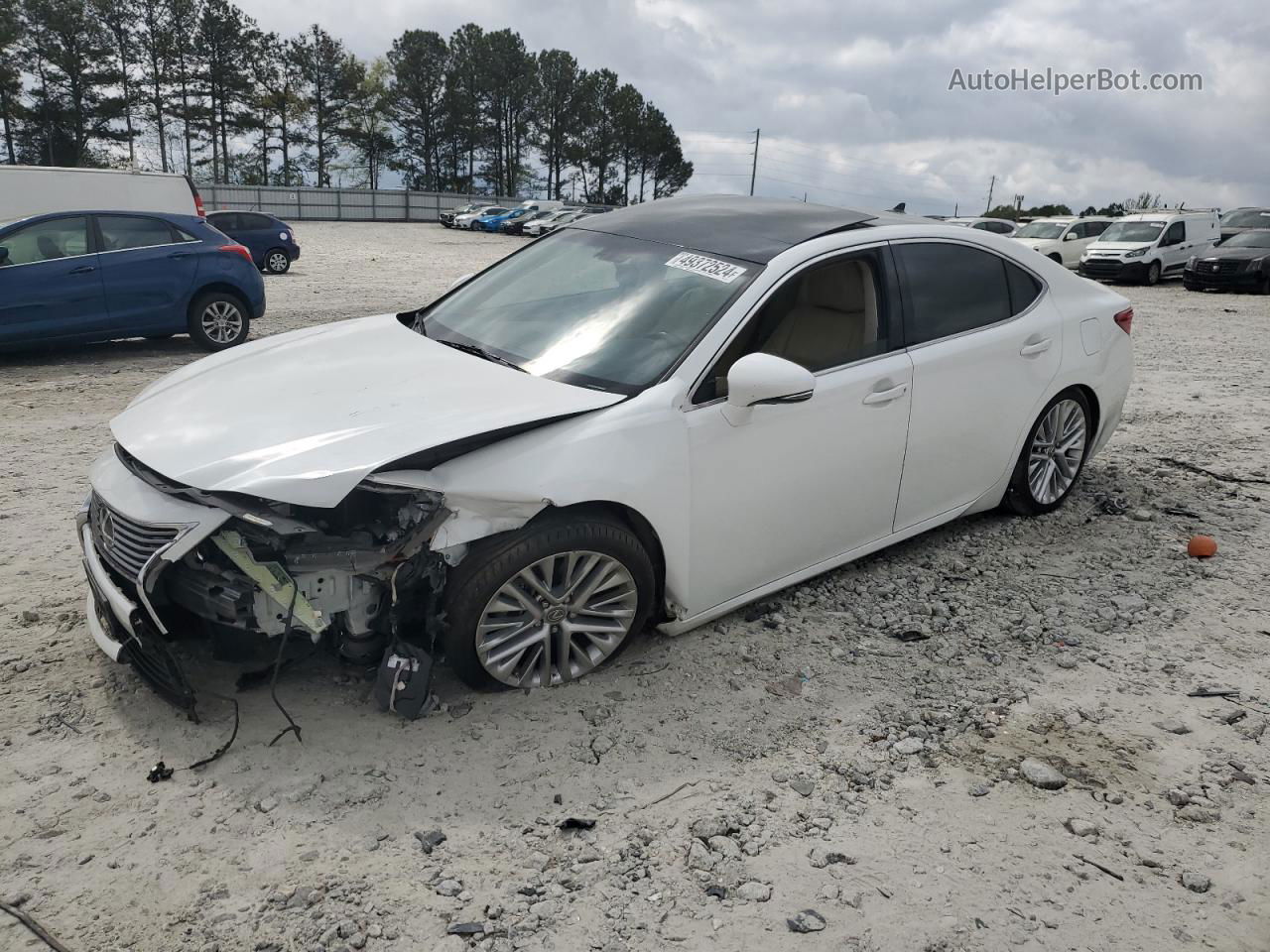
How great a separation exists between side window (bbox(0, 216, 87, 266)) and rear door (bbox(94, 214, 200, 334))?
0.19 meters

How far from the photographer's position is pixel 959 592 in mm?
4562

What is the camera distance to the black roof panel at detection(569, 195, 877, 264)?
4.15 meters

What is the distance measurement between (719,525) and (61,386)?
7.38 meters

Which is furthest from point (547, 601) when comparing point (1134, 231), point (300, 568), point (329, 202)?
point (329, 202)

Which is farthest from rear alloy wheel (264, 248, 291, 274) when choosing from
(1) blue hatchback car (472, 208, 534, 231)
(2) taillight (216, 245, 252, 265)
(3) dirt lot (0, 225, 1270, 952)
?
(1) blue hatchback car (472, 208, 534, 231)

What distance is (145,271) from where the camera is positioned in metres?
9.87

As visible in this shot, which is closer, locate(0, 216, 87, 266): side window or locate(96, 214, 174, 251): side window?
locate(0, 216, 87, 266): side window

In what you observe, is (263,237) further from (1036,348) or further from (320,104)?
(320,104)

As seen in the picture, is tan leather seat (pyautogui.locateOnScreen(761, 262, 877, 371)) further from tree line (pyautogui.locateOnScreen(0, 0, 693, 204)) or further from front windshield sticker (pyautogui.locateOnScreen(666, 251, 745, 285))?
tree line (pyautogui.locateOnScreen(0, 0, 693, 204))

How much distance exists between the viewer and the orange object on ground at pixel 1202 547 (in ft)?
16.5

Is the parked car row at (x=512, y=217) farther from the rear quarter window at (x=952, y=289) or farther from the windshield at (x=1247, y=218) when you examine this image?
the rear quarter window at (x=952, y=289)

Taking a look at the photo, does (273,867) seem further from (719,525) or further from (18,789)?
(719,525)

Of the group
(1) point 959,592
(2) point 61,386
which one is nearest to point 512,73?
(2) point 61,386

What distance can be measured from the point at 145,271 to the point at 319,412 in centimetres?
778
